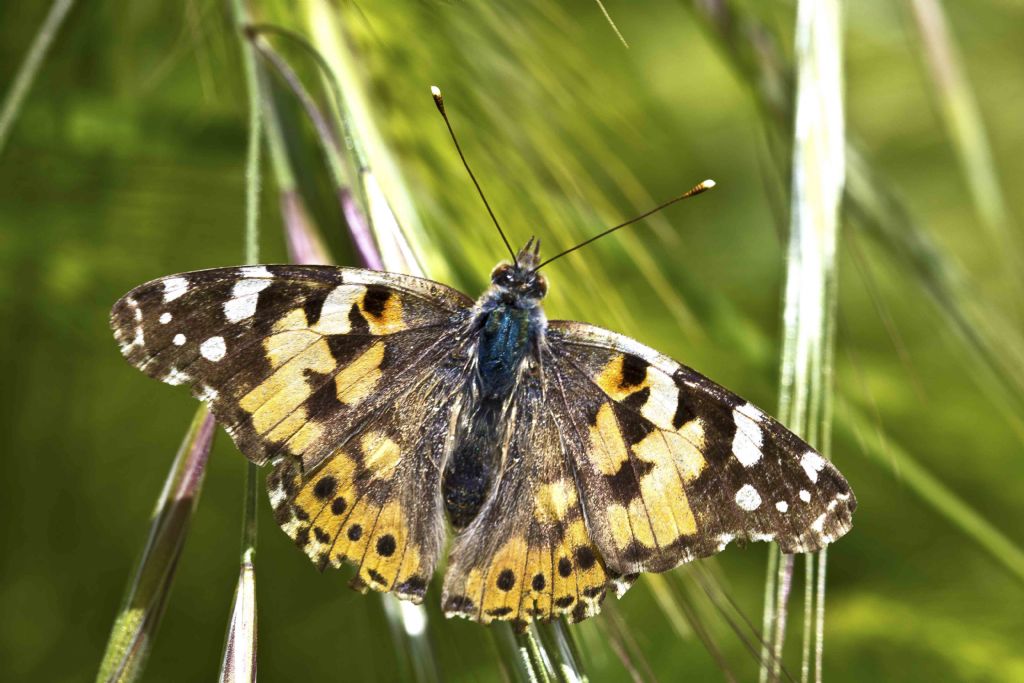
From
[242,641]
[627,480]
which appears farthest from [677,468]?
[242,641]

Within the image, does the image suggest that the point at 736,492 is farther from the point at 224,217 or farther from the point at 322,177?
the point at 224,217

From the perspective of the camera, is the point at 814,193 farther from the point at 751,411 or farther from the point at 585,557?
the point at 585,557

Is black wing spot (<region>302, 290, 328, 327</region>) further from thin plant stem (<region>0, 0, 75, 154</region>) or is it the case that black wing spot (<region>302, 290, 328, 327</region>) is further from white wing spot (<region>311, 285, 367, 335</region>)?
thin plant stem (<region>0, 0, 75, 154</region>)

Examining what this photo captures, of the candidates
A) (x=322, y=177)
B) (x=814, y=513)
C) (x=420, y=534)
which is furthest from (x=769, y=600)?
(x=322, y=177)

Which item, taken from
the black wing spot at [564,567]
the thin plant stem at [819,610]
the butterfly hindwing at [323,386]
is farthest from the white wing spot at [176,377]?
the thin plant stem at [819,610]

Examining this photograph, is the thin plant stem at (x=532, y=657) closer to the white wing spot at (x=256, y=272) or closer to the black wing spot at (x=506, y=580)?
the black wing spot at (x=506, y=580)
